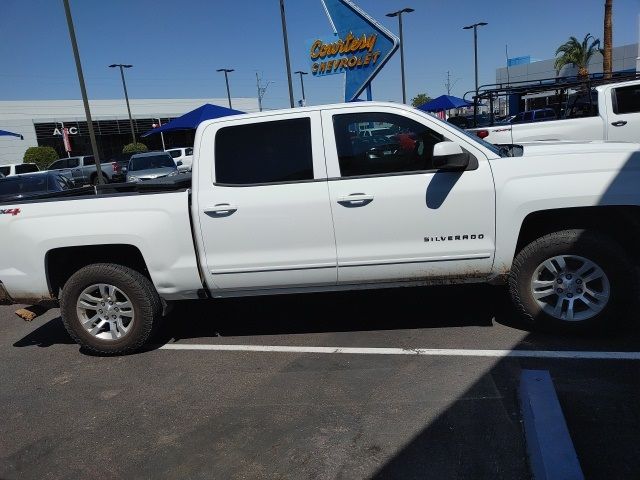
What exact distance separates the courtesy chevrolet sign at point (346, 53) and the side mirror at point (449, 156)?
946cm

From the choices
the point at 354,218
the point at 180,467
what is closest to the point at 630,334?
the point at 354,218

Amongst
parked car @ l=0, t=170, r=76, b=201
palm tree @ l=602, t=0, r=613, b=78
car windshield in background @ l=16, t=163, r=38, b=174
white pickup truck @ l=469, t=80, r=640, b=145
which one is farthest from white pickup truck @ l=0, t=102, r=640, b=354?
car windshield in background @ l=16, t=163, r=38, b=174

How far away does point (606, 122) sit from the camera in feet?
31.1

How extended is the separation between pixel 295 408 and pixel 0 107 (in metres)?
48.1

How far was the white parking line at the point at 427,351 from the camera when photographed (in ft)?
13.1

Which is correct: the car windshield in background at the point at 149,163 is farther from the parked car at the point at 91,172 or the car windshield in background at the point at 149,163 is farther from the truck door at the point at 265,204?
the truck door at the point at 265,204

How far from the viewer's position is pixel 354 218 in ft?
14.1

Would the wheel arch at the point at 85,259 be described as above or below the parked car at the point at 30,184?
below

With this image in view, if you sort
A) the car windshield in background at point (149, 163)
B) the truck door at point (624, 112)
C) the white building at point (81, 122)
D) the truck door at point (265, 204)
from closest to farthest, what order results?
the truck door at point (265, 204) < the truck door at point (624, 112) < the car windshield in background at point (149, 163) < the white building at point (81, 122)

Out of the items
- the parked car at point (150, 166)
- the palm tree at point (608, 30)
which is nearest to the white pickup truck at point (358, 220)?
the parked car at point (150, 166)

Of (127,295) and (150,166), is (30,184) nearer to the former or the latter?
(127,295)

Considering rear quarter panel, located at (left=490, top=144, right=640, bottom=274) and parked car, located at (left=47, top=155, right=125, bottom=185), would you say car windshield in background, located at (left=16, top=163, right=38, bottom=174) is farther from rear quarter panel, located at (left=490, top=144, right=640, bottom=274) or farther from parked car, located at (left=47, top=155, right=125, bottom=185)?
rear quarter panel, located at (left=490, top=144, right=640, bottom=274)

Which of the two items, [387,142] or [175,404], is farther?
[387,142]

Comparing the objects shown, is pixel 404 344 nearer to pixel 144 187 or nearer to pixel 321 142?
pixel 321 142
